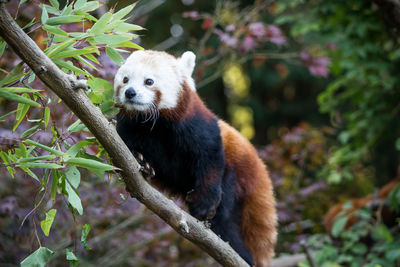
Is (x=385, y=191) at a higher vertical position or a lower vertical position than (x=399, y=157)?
higher

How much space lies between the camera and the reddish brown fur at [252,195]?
280cm

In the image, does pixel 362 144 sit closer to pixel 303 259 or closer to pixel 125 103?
pixel 303 259

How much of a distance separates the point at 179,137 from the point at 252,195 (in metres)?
0.78

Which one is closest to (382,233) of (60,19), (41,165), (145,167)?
(145,167)

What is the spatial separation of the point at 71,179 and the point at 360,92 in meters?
3.07

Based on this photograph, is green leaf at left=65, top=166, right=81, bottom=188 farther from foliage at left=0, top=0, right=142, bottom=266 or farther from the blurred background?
the blurred background

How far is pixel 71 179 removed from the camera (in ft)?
5.99

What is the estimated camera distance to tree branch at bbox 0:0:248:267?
60.6 inches

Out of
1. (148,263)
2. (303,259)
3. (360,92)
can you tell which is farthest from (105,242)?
(360,92)

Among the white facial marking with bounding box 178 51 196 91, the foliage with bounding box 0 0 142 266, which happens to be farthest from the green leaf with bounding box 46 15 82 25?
the white facial marking with bounding box 178 51 196 91

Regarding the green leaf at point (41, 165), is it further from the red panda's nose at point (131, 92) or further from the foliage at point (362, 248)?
the foliage at point (362, 248)

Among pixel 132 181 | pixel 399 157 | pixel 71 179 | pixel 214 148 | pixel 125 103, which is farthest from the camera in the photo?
pixel 399 157

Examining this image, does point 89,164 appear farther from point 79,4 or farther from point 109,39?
point 79,4

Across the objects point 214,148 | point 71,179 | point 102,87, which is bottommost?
point 214,148
